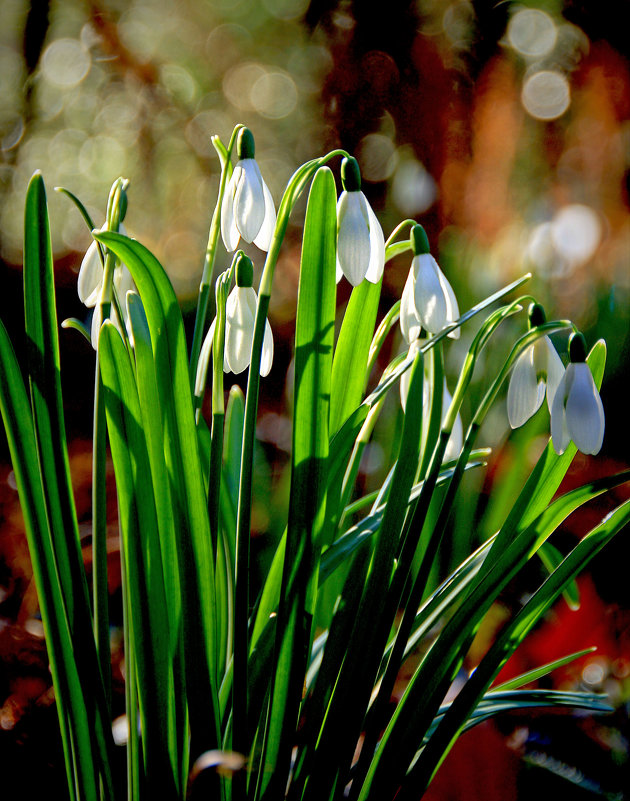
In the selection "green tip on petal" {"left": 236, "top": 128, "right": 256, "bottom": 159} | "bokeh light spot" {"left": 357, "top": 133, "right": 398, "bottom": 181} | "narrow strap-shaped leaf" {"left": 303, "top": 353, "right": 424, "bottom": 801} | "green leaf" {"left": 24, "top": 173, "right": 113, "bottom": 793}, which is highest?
"bokeh light spot" {"left": 357, "top": 133, "right": 398, "bottom": 181}

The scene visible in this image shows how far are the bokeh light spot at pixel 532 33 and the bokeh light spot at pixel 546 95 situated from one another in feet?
0.29

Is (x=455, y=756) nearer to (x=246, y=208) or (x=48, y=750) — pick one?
(x=48, y=750)

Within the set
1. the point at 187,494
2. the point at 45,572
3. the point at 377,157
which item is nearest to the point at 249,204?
the point at 187,494

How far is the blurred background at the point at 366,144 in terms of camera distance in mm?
1488

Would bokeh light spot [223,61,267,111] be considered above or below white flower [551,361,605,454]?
above

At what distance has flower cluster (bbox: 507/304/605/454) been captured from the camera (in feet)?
1.44

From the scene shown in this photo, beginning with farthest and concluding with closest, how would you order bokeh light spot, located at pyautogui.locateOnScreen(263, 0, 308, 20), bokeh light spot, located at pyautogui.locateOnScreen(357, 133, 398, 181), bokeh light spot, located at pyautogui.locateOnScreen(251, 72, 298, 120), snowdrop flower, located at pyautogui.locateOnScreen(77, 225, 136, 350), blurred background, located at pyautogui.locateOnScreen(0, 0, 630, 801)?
bokeh light spot, located at pyautogui.locateOnScreen(251, 72, 298, 120), bokeh light spot, located at pyautogui.locateOnScreen(263, 0, 308, 20), bokeh light spot, located at pyautogui.locateOnScreen(357, 133, 398, 181), blurred background, located at pyautogui.locateOnScreen(0, 0, 630, 801), snowdrop flower, located at pyautogui.locateOnScreen(77, 225, 136, 350)

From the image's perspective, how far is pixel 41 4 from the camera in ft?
6.75

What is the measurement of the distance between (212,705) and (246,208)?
1.32 ft

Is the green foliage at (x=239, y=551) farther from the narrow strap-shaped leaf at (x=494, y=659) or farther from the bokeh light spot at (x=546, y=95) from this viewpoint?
the bokeh light spot at (x=546, y=95)

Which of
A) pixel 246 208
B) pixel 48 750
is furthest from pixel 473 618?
pixel 48 750

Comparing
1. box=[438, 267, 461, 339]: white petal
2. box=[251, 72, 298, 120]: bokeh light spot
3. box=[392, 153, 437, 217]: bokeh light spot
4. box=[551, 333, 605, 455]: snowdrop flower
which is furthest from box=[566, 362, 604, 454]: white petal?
box=[251, 72, 298, 120]: bokeh light spot

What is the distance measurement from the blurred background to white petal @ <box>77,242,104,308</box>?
62 cm

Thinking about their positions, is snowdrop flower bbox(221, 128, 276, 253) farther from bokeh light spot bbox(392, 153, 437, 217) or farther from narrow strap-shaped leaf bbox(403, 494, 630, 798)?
bokeh light spot bbox(392, 153, 437, 217)
